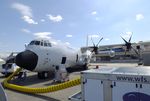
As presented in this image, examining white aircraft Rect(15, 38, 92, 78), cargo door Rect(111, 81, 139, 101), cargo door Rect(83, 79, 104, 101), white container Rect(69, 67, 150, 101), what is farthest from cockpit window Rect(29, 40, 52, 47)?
cargo door Rect(111, 81, 139, 101)

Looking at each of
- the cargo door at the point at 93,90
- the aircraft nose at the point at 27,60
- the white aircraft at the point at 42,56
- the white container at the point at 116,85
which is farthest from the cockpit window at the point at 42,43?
the cargo door at the point at 93,90

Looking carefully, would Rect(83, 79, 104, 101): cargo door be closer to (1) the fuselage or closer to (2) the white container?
(2) the white container

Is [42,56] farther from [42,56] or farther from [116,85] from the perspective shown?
[116,85]

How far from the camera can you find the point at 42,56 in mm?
17328

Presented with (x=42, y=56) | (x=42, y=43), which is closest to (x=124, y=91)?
(x=42, y=56)

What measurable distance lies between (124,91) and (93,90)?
118 centimetres

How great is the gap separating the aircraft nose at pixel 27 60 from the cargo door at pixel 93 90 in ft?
33.0

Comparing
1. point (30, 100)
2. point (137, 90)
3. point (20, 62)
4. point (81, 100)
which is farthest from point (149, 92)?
point (20, 62)

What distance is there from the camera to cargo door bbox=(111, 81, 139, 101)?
5.98 metres

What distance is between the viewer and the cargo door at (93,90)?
6718mm

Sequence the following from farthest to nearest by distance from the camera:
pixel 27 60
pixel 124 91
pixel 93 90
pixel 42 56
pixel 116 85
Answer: pixel 42 56, pixel 27 60, pixel 93 90, pixel 116 85, pixel 124 91

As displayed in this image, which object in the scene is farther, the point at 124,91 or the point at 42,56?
the point at 42,56

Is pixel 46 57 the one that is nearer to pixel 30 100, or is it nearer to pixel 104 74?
pixel 30 100

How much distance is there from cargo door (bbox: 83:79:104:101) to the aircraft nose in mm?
10068
